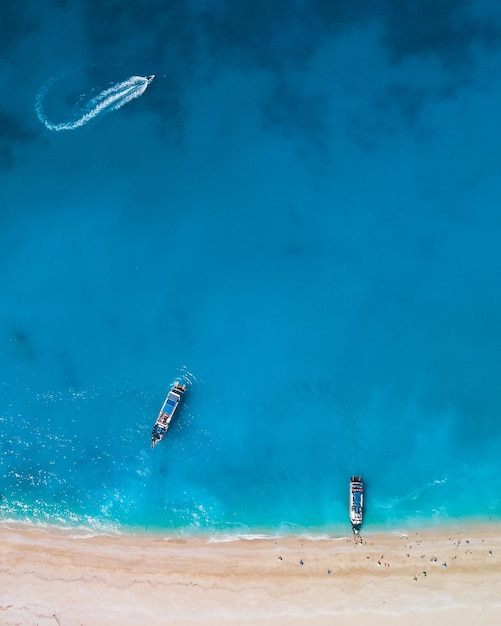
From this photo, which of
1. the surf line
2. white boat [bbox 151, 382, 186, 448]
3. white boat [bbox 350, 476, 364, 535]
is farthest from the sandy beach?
the surf line

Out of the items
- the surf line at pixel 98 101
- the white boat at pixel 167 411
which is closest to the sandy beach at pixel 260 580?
the white boat at pixel 167 411

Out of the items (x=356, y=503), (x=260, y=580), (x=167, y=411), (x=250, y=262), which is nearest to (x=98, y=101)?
(x=250, y=262)

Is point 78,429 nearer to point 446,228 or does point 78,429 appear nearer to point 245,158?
point 245,158

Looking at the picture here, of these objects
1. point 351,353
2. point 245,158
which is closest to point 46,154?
point 245,158

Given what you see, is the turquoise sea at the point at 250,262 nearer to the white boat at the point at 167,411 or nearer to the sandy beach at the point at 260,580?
the white boat at the point at 167,411

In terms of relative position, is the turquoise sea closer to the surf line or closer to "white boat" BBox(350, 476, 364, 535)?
the surf line

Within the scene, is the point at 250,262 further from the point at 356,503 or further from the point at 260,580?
the point at 260,580

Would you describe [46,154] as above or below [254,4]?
below
